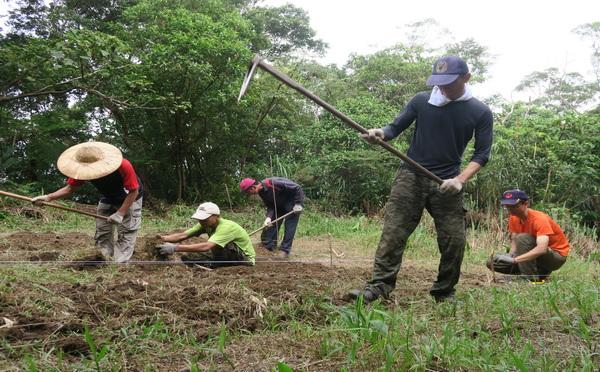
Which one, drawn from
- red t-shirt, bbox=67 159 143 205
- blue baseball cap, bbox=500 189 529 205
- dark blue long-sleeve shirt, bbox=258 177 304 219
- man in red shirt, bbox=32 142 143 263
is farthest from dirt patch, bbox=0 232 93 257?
blue baseball cap, bbox=500 189 529 205

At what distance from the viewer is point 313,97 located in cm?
307

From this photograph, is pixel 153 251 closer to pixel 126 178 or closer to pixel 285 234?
pixel 126 178

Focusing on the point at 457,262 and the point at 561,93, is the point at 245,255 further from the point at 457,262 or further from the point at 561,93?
the point at 561,93

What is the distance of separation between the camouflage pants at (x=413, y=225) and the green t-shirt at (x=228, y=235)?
68.7 inches

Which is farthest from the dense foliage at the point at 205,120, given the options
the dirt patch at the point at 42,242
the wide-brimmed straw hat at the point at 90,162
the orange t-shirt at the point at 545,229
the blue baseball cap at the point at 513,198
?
the blue baseball cap at the point at 513,198

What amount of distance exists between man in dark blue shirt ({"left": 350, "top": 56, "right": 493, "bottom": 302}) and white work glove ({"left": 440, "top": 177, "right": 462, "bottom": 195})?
51 mm

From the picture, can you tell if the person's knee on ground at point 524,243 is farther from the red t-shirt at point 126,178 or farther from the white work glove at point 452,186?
the red t-shirt at point 126,178

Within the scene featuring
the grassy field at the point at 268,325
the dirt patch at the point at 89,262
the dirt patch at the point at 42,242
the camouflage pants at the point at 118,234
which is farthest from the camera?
the dirt patch at the point at 42,242

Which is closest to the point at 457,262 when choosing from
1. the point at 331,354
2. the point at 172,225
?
the point at 331,354

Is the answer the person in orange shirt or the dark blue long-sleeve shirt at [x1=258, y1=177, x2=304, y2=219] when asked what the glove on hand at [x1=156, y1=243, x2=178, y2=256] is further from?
the person in orange shirt

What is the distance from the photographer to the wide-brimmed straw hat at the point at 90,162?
4.43 meters

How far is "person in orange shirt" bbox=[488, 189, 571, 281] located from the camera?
478 cm

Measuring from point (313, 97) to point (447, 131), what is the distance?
103 centimetres

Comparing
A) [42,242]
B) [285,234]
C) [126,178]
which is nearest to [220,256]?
[126,178]
